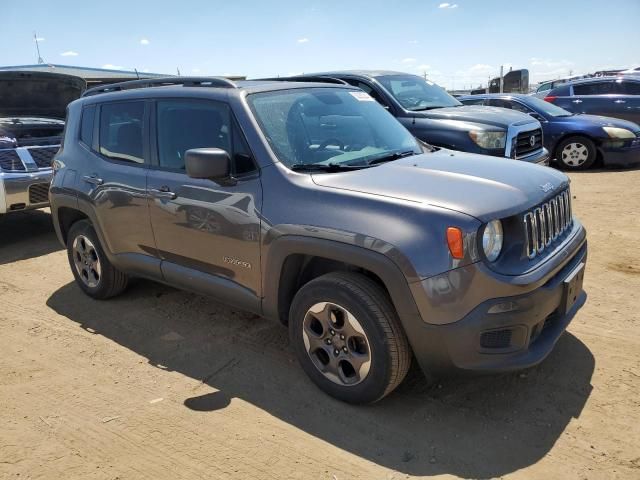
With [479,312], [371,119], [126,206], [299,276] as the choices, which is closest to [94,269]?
[126,206]

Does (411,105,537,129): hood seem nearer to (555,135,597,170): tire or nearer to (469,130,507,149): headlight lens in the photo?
(469,130,507,149): headlight lens

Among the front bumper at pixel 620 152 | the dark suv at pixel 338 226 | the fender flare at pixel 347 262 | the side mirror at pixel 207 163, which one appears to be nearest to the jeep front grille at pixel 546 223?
the dark suv at pixel 338 226

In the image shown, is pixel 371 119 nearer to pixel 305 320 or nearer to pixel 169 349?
pixel 305 320

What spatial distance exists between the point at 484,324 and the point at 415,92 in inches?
230

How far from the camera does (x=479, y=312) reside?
262 cm

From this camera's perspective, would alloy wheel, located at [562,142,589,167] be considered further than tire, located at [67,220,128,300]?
Yes

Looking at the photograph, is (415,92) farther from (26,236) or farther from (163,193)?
(26,236)

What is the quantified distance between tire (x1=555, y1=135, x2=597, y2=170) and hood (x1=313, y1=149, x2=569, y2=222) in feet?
24.3

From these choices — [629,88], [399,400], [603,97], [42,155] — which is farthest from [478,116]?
[629,88]

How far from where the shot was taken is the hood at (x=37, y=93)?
758 cm

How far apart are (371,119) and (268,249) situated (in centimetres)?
144

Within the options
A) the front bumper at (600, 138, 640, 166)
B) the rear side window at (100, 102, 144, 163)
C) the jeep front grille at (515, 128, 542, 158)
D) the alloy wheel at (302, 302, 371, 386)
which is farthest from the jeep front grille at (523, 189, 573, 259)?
the front bumper at (600, 138, 640, 166)

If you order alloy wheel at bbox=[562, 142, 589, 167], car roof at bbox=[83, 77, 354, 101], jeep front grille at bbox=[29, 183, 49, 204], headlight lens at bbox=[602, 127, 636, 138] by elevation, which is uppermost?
car roof at bbox=[83, 77, 354, 101]

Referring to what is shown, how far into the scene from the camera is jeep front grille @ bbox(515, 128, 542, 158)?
7.14 meters
